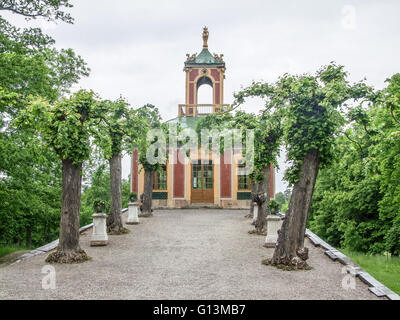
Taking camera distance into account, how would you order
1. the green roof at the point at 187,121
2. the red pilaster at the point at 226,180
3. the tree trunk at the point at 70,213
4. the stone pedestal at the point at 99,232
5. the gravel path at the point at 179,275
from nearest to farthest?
the gravel path at the point at 179,275
the tree trunk at the point at 70,213
the stone pedestal at the point at 99,232
the red pilaster at the point at 226,180
the green roof at the point at 187,121

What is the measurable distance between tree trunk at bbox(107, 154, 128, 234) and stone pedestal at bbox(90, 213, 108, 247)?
6.30 ft

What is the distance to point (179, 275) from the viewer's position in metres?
7.48

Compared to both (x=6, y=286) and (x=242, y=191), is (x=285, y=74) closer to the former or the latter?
(x=6, y=286)

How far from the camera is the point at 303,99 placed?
7906 millimetres

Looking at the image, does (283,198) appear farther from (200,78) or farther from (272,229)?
(272,229)

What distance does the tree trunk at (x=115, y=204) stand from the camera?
13.0 meters

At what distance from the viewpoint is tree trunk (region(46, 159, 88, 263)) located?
29.1 feet

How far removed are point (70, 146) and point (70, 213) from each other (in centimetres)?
177

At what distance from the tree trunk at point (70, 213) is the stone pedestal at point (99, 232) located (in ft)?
5.83

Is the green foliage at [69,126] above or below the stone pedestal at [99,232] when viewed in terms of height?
above

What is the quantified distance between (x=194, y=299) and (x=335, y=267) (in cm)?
397

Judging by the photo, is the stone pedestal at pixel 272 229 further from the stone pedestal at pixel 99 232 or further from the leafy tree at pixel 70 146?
the leafy tree at pixel 70 146

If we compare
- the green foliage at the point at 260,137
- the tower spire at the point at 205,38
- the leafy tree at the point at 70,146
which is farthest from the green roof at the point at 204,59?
the leafy tree at the point at 70,146

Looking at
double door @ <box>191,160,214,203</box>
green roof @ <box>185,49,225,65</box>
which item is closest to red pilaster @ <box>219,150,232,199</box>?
double door @ <box>191,160,214,203</box>
